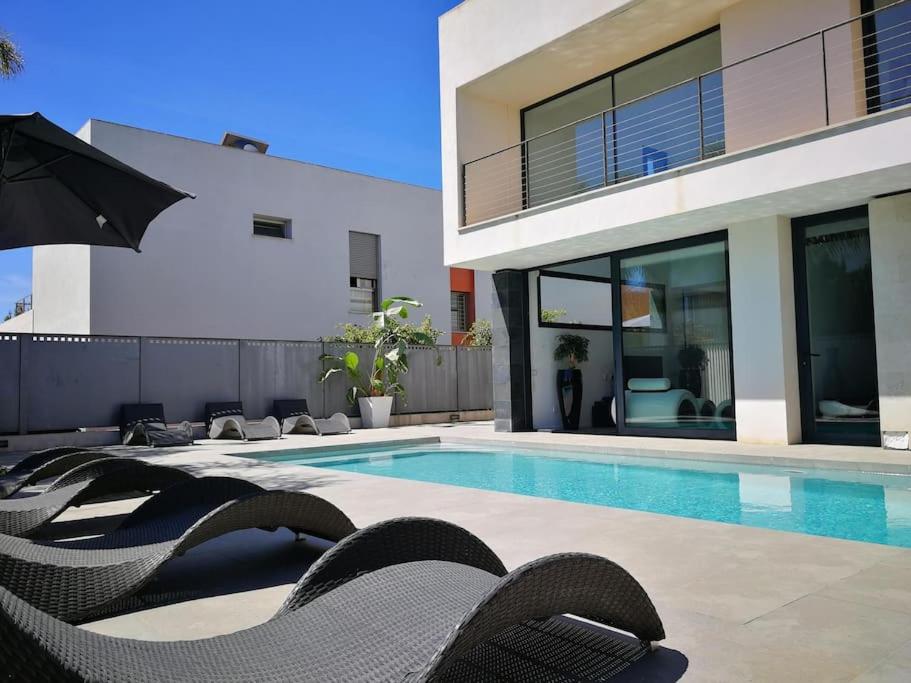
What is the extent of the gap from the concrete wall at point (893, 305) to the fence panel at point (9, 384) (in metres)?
13.6

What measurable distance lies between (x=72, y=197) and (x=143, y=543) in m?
4.03

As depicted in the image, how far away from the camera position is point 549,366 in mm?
13867

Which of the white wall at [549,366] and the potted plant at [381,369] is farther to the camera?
the potted plant at [381,369]

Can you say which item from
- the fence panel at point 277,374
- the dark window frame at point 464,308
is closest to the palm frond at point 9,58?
the fence panel at point 277,374

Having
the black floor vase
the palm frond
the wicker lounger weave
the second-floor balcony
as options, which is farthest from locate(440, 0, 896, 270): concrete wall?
the palm frond

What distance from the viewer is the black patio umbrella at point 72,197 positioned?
19.1 feet

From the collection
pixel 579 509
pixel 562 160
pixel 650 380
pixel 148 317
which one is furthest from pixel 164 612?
pixel 148 317

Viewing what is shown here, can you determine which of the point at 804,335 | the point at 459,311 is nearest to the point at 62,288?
the point at 459,311

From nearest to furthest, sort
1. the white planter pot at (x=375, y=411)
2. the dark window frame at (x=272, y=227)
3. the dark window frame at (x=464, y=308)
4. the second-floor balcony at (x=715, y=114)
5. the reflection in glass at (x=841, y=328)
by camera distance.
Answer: the second-floor balcony at (x=715, y=114) < the reflection in glass at (x=841, y=328) < the white planter pot at (x=375, y=411) < the dark window frame at (x=272, y=227) < the dark window frame at (x=464, y=308)

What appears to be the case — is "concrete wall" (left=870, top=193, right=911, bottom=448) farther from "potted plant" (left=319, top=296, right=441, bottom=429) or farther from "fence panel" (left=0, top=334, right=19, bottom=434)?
"fence panel" (left=0, top=334, right=19, bottom=434)

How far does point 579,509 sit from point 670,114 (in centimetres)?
798

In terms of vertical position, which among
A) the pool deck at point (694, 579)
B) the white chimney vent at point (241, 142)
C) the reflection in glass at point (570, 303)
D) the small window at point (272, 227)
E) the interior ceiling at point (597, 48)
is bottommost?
the pool deck at point (694, 579)

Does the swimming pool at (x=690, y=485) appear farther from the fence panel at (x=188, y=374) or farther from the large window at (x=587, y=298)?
the fence panel at (x=188, y=374)

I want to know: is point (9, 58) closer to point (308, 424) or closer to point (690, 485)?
point (308, 424)
